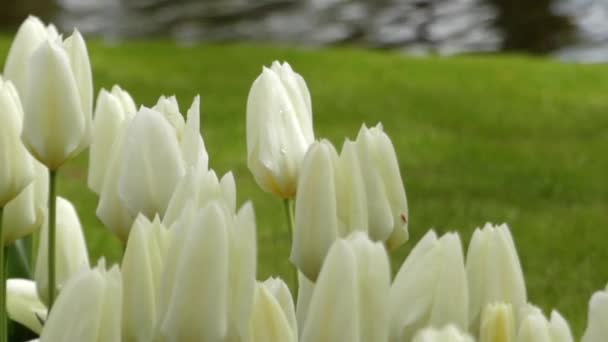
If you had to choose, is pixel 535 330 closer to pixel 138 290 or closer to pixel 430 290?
pixel 430 290

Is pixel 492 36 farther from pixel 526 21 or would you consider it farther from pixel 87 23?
pixel 87 23

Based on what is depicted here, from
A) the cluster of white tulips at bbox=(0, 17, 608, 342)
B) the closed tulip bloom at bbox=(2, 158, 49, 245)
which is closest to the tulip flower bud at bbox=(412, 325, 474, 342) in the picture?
the cluster of white tulips at bbox=(0, 17, 608, 342)

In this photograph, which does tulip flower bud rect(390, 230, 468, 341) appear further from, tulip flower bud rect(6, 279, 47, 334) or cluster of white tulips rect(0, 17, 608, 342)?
tulip flower bud rect(6, 279, 47, 334)

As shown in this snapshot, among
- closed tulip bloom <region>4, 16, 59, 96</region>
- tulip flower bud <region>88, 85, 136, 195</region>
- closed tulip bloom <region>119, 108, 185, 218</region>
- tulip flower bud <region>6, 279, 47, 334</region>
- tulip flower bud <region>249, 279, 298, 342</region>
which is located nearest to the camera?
tulip flower bud <region>249, 279, 298, 342</region>

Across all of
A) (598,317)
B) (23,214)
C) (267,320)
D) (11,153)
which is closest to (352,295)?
(267,320)

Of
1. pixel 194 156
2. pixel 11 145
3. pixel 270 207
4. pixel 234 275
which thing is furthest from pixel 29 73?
pixel 270 207
